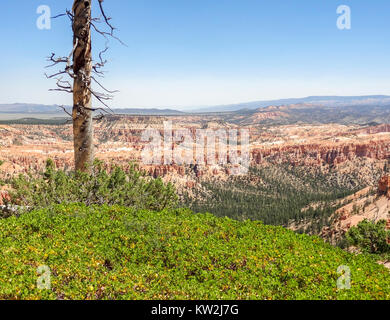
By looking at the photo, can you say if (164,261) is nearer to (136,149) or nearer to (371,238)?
(371,238)

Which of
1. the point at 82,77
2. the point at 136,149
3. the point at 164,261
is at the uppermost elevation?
the point at 82,77

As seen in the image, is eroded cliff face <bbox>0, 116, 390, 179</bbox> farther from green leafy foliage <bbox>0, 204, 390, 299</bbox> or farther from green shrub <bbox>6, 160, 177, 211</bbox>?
green leafy foliage <bbox>0, 204, 390, 299</bbox>

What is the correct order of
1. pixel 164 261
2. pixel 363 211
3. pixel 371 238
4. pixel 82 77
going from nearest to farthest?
pixel 164 261, pixel 82 77, pixel 371 238, pixel 363 211

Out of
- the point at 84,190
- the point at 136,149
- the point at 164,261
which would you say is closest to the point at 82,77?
the point at 84,190

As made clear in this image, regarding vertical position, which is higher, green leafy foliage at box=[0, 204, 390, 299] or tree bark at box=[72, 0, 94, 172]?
tree bark at box=[72, 0, 94, 172]

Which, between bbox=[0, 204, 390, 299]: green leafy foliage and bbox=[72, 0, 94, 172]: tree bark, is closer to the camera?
bbox=[0, 204, 390, 299]: green leafy foliage

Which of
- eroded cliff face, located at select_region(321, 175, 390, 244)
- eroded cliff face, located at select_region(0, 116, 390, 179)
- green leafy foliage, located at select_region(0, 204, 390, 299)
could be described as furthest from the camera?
eroded cliff face, located at select_region(0, 116, 390, 179)

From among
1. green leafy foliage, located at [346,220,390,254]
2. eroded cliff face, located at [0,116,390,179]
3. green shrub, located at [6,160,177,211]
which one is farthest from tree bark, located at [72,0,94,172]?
eroded cliff face, located at [0,116,390,179]
